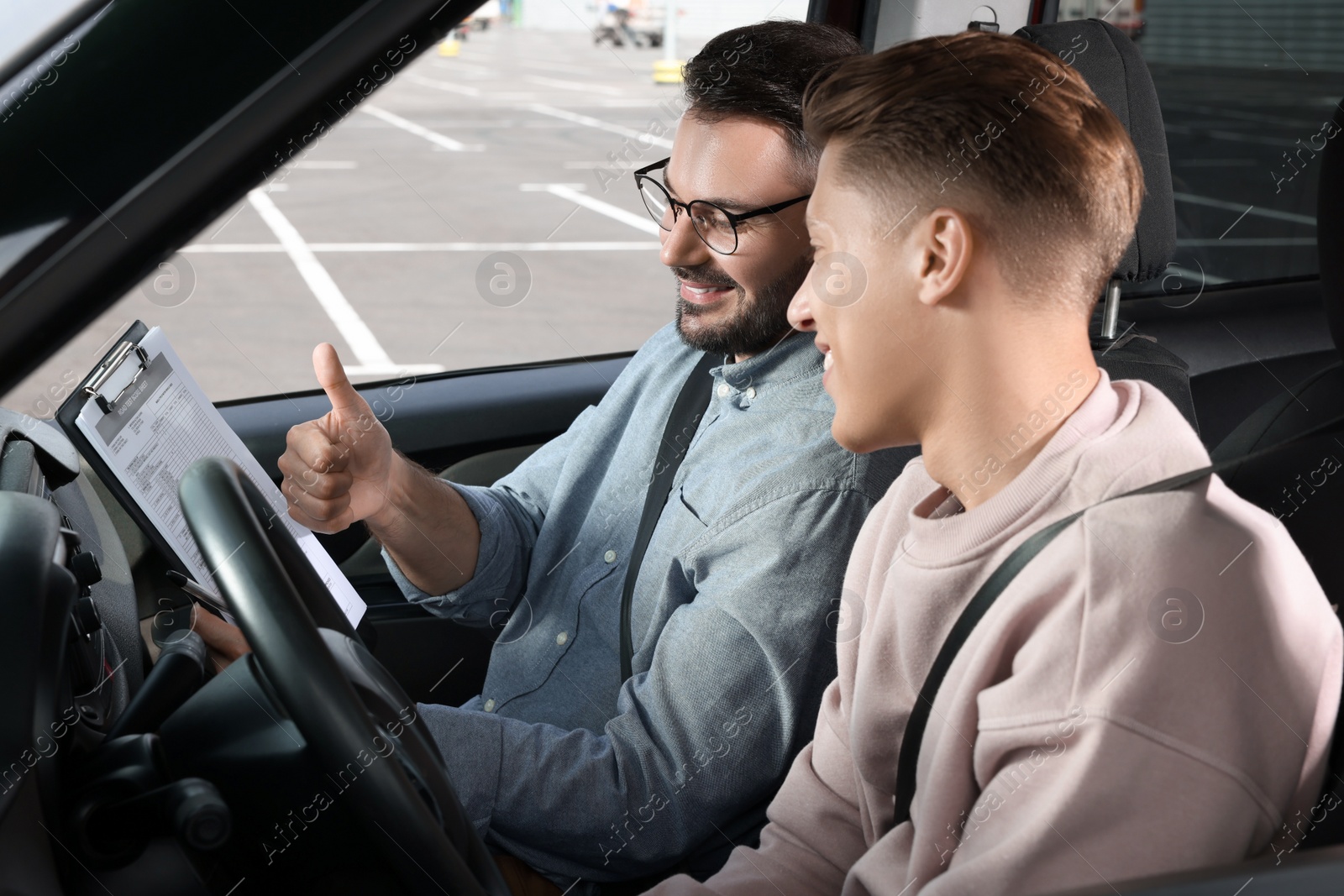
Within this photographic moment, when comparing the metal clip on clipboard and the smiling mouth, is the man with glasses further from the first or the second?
the metal clip on clipboard

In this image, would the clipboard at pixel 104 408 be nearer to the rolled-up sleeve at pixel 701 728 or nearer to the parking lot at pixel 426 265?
the parking lot at pixel 426 265

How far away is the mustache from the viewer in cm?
157

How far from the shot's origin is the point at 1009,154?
1.04m

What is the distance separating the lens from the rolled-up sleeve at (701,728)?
135cm

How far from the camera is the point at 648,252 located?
27.3 ft

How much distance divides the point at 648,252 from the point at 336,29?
24.1ft

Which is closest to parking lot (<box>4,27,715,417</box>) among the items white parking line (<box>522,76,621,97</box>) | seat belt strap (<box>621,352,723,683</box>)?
seat belt strap (<box>621,352,723,683</box>)

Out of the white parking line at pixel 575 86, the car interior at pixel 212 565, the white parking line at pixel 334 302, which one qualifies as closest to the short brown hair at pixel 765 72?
the car interior at pixel 212 565

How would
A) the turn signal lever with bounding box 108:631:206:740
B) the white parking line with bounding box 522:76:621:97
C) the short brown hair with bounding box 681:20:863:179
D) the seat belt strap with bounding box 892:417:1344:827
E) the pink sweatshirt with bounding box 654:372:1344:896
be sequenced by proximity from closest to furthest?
the pink sweatshirt with bounding box 654:372:1344:896, the seat belt strap with bounding box 892:417:1344:827, the turn signal lever with bounding box 108:631:206:740, the short brown hair with bounding box 681:20:863:179, the white parking line with bounding box 522:76:621:97

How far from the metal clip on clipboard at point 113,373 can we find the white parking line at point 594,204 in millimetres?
7724

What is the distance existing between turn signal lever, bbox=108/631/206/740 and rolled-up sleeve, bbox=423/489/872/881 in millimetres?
331

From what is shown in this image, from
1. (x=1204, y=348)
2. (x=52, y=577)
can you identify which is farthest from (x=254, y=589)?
(x=1204, y=348)

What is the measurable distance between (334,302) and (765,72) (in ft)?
17.9

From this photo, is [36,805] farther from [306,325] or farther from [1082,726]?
[306,325]
